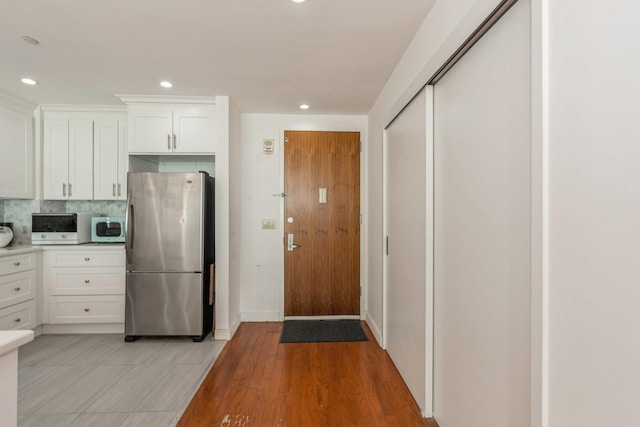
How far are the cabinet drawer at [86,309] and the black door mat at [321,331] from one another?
1827 mm

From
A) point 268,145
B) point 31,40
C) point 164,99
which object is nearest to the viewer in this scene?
point 31,40

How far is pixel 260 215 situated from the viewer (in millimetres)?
3842

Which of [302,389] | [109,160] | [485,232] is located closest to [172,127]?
[109,160]

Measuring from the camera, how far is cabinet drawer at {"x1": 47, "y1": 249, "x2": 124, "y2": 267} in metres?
3.34

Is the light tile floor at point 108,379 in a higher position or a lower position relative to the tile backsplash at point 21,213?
lower

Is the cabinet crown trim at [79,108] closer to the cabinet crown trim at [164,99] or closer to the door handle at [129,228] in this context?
the cabinet crown trim at [164,99]

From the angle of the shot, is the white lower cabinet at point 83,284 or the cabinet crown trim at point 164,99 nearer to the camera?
the cabinet crown trim at point 164,99

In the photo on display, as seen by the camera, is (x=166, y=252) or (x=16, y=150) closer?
(x=166, y=252)

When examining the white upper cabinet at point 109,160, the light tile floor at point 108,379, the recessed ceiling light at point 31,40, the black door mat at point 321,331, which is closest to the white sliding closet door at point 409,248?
the black door mat at point 321,331

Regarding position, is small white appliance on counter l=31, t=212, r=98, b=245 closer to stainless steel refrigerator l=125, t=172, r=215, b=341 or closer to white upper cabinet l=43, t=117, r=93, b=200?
white upper cabinet l=43, t=117, r=93, b=200

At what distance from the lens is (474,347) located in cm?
149

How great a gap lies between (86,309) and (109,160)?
167cm

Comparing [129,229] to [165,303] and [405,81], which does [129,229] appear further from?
[405,81]

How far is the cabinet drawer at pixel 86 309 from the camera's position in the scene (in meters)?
3.35
